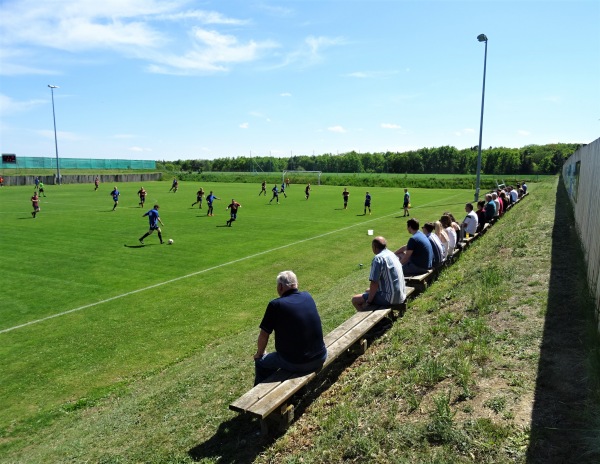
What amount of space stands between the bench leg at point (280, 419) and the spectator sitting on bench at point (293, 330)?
514mm

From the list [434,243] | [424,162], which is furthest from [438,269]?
[424,162]

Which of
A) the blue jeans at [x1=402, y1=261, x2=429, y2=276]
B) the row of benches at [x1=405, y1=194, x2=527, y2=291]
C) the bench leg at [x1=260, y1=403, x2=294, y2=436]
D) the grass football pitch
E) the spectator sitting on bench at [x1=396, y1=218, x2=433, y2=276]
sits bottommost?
the grass football pitch

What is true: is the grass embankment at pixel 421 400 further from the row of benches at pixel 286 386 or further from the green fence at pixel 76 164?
the green fence at pixel 76 164

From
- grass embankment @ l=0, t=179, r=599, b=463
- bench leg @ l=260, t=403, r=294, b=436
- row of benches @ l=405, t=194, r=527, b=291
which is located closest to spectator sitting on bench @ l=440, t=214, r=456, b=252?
row of benches @ l=405, t=194, r=527, b=291

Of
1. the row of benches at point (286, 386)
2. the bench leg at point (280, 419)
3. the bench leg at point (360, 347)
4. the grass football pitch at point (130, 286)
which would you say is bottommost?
the grass football pitch at point (130, 286)

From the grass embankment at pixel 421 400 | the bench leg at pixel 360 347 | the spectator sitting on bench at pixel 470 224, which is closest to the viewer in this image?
the grass embankment at pixel 421 400

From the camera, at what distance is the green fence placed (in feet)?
263

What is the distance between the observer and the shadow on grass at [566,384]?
3.41 metres

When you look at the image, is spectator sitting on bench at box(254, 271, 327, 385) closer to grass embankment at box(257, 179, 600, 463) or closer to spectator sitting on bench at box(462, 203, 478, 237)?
grass embankment at box(257, 179, 600, 463)

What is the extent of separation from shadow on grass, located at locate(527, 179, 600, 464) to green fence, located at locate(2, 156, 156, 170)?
286 feet

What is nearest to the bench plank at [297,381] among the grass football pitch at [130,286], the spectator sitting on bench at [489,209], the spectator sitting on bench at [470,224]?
the grass football pitch at [130,286]

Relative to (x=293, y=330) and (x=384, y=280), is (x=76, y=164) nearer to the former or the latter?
(x=384, y=280)

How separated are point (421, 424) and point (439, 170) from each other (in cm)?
13600

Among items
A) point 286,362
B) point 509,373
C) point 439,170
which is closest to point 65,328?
point 286,362
